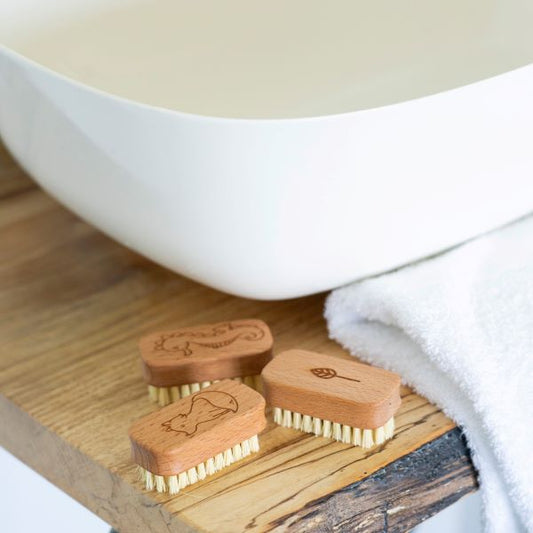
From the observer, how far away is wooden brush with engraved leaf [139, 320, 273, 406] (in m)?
0.69

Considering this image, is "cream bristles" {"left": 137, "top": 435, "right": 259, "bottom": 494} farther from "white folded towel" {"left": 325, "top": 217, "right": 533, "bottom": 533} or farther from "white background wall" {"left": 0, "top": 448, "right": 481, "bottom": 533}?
"white background wall" {"left": 0, "top": 448, "right": 481, "bottom": 533}

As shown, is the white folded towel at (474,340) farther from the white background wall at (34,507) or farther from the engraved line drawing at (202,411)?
the white background wall at (34,507)

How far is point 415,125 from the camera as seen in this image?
0.65 m

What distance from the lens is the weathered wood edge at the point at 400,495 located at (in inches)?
24.0

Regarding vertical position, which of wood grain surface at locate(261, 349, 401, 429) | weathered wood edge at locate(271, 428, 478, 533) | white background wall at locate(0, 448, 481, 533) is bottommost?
white background wall at locate(0, 448, 481, 533)

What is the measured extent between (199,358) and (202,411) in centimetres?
7

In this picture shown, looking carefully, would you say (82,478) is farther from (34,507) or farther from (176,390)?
(34,507)

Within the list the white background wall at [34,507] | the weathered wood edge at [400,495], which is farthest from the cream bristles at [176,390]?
the white background wall at [34,507]

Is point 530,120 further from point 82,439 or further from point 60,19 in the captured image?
point 60,19

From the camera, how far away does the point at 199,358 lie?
2.26 ft

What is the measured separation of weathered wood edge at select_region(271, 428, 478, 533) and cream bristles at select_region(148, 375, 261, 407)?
0.39ft

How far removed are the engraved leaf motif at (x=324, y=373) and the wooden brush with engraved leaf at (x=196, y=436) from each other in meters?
0.04

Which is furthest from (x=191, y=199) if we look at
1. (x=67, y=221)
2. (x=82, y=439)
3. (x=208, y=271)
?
(x=67, y=221)

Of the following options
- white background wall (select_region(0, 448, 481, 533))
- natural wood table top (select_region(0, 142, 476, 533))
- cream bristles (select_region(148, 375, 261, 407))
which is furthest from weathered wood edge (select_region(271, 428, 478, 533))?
white background wall (select_region(0, 448, 481, 533))
